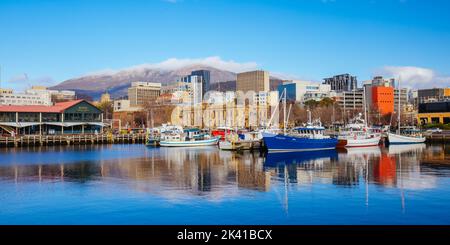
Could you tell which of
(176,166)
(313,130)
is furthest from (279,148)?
(176,166)

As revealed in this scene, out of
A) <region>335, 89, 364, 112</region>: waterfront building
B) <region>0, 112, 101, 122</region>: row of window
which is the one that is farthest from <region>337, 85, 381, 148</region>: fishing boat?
<region>335, 89, 364, 112</region>: waterfront building

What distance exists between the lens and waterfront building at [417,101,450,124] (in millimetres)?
119438

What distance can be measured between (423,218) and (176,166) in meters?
25.9

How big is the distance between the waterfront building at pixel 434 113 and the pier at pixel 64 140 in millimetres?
79106

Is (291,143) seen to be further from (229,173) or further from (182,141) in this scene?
(229,173)

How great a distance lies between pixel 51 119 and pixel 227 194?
7102cm

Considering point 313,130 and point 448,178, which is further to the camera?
point 313,130

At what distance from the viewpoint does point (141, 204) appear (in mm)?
24234

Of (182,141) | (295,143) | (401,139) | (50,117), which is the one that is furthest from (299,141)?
(50,117)

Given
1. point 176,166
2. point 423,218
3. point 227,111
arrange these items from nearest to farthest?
point 423,218, point 176,166, point 227,111

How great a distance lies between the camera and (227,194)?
2673cm

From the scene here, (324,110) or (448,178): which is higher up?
(324,110)
